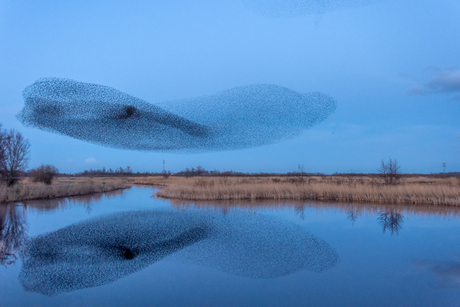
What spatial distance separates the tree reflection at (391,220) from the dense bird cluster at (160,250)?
2936 mm

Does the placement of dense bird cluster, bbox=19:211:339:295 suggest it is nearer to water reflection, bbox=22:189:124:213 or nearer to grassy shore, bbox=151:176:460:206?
water reflection, bbox=22:189:124:213

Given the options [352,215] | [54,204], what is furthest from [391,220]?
[54,204]

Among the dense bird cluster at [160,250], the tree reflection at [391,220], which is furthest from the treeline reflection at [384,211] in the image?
the dense bird cluster at [160,250]

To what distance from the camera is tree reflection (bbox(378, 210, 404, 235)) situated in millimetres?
10547

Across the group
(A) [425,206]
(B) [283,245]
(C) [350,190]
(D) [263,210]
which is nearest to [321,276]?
(B) [283,245]

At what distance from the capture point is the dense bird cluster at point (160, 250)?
609 cm

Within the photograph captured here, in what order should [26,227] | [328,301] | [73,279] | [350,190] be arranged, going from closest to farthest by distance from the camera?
1. [328,301]
2. [73,279]
3. [26,227]
4. [350,190]

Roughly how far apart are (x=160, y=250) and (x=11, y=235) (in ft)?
16.4

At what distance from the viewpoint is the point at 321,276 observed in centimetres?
595

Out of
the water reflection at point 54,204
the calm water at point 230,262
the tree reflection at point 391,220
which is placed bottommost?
the calm water at point 230,262

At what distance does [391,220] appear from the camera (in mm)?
12211

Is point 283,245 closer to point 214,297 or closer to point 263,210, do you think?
point 214,297

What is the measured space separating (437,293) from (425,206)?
12.9 m

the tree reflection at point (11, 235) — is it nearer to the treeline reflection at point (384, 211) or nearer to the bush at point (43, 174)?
the treeline reflection at point (384, 211)
